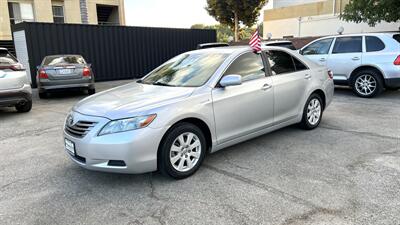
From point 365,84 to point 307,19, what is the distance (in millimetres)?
16058

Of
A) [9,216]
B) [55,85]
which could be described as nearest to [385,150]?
[9,216]

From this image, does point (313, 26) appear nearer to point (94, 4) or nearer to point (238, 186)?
point (94, 4)

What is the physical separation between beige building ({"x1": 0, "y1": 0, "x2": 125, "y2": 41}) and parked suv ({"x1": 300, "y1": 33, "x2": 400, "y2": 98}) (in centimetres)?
1501

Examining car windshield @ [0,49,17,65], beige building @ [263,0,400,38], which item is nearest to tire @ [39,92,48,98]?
car windshield @ [0,49,17,65]

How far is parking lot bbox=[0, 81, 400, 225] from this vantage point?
3.03 meters

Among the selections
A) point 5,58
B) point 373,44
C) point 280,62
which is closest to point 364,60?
point 373,44

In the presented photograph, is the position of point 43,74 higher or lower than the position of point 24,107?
higher

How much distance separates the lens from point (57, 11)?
1936cm

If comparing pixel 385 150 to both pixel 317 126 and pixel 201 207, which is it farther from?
pixel 201 207

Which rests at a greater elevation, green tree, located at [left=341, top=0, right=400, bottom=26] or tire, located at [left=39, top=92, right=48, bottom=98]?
green tree, located at [left=341, top=0, right=400, bottom=26]

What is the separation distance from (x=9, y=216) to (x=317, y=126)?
4769 mm

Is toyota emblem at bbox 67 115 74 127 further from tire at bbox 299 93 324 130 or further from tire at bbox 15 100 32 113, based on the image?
tire at bbox 15 100 32 113

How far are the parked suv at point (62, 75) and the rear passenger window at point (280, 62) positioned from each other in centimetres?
675

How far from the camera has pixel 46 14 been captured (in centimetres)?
1852
